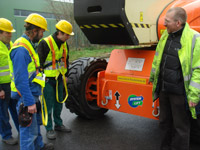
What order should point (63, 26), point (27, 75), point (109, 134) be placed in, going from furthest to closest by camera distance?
point (109, 134) → point (63, 26) → point (27, 75)

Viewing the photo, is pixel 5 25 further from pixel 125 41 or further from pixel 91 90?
pixel 91 90

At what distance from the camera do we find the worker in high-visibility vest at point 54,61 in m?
3.78

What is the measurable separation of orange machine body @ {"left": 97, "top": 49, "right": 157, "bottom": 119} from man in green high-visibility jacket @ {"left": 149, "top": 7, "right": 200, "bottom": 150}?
0.52 m

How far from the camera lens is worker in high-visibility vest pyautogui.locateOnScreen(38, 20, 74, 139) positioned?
12.4 ft

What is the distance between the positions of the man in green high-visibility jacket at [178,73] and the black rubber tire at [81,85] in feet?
5.37

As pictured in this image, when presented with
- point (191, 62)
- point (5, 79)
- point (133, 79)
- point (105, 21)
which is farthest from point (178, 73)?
point (5, 79)

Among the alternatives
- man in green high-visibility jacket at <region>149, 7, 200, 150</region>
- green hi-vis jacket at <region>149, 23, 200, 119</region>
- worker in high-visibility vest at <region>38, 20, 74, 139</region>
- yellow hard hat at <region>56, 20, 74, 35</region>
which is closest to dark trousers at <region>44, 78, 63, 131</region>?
worker in high-visibility vest at <region>38, 20, 74, 139</region>

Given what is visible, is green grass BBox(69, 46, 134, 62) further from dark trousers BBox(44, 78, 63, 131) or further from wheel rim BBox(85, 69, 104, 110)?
dark trousers BBox(44, 78, 63, 131)

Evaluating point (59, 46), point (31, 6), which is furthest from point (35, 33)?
point (31, 6)

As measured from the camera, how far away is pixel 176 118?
118 inches

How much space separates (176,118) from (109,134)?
142 centimetres

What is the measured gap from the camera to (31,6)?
28.5 m

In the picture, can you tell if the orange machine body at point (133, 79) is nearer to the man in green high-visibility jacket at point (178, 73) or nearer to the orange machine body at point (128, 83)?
the orange machine body at point (128, 83)

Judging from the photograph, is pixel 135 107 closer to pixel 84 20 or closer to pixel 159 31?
pixel 159 31
